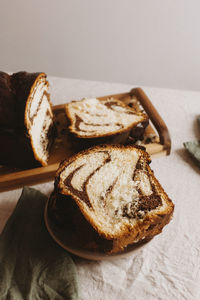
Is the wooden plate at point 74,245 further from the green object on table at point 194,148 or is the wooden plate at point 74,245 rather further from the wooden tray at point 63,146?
the green object on table at point 194,148

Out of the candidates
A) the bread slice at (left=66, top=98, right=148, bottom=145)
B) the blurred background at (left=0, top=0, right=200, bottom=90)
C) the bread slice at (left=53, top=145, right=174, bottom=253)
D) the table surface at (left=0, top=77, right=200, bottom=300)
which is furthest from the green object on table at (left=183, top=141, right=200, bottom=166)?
the blurred background at (left=0, top=0, right=200, bottom=90)

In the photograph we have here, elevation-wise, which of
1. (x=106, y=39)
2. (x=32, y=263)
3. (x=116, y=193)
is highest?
(x=106, y=39)

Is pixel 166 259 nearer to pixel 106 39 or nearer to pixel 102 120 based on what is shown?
pixel 102 120

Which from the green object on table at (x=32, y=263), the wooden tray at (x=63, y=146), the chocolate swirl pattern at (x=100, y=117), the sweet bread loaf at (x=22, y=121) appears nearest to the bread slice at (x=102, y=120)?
the chocolate swirl pattern at (x=100, y=117)

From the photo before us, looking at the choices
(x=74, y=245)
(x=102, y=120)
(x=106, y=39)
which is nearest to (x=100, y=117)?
(x=102, y=120)

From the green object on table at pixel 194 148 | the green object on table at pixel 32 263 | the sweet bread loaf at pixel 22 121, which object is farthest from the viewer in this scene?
the green object on table at pixel 194 148

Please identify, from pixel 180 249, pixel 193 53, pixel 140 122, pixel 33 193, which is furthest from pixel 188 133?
pixel 193 53
